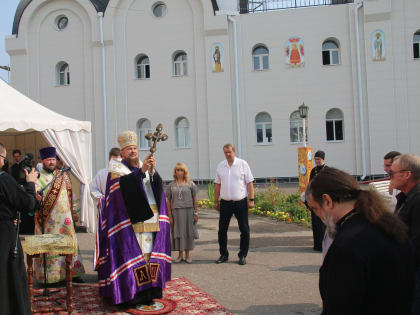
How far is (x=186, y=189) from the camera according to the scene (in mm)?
7684

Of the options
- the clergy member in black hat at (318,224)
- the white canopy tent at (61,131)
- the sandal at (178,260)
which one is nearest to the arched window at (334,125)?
the clergy member in black hat at (318,224)

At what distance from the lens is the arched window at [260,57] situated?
2180cm

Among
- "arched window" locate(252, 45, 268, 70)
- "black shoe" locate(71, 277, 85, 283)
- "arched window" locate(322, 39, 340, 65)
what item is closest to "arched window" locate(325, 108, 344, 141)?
"arched window" locate(322, 39, 340, 65)

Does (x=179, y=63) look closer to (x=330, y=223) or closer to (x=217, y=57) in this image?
(x=217, y=57)

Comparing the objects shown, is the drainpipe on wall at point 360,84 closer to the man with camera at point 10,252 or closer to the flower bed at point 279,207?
the flower bed at point 279,207

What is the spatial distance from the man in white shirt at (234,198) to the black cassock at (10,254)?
153 inches

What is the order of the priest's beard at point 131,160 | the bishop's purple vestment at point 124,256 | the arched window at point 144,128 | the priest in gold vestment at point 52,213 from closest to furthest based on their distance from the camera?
the bishop's purple vestment at point 124,256, the priest's beard at point 131,160, the priest in gold vestment at point 52,213, the arched window at point 144,128

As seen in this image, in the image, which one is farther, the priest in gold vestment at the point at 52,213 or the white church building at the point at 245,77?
the white church building at the point at 245,77

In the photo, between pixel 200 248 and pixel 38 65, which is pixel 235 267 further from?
pixel 38 65

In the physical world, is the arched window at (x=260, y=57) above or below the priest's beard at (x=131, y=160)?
above

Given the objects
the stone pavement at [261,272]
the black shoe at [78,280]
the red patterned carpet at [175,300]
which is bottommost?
the stone pavement at [261,272]

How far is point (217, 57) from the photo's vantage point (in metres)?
21.5

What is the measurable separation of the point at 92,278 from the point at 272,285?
2.83m

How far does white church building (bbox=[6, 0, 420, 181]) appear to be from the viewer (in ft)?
66.5
